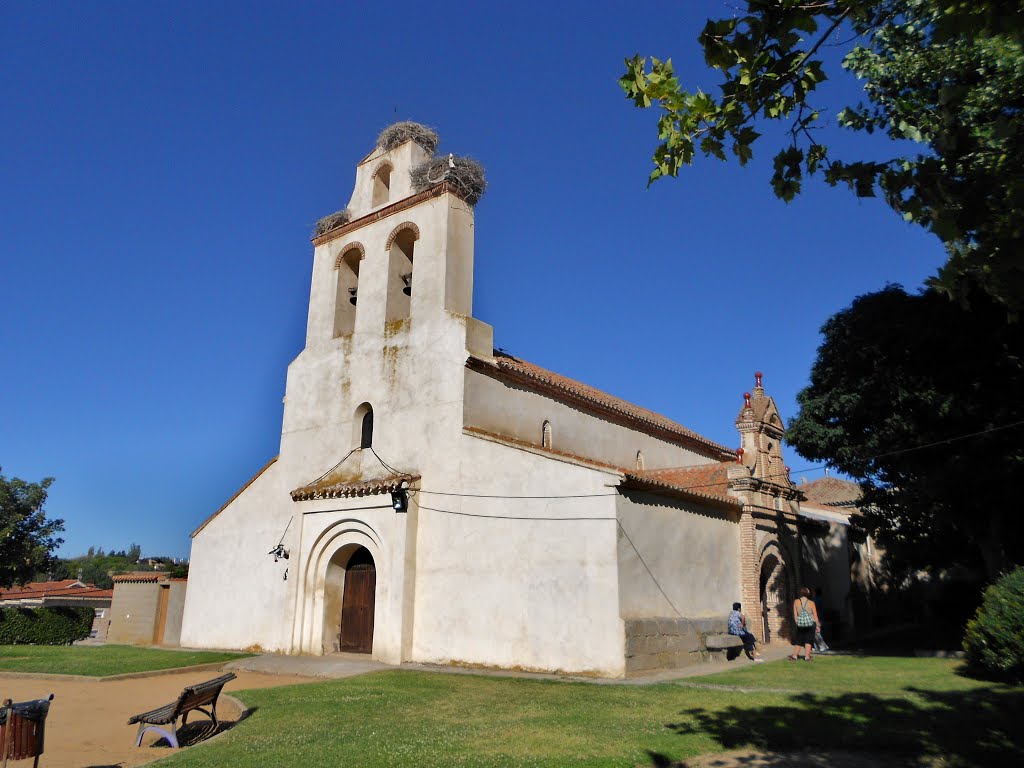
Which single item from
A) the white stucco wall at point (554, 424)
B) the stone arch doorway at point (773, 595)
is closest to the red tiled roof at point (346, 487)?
the white stucco wall at point (554, 424)

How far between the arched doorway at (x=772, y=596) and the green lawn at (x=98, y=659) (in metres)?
14.4

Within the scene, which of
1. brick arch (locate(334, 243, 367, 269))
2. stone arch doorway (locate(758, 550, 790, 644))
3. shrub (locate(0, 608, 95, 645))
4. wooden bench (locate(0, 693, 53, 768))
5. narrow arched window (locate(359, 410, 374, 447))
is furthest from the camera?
shrub (locate(0, 608, 95, 645))

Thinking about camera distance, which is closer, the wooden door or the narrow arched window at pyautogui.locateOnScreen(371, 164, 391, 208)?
the narrow arched window at pyautogui.locateOnScreen(371, 164, 391, 208)

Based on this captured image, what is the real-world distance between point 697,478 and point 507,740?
13.5m

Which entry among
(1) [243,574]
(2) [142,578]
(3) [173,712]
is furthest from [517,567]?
(2) [142,578]

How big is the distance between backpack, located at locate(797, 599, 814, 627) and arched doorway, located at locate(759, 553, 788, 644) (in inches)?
98.0

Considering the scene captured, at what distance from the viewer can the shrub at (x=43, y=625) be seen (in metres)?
25.3

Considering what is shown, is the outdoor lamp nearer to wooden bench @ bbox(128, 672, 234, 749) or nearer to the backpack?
wooden bench @ bbox(128, 672, 234, 749)

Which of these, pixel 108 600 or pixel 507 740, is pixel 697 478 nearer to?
pixel 507 740

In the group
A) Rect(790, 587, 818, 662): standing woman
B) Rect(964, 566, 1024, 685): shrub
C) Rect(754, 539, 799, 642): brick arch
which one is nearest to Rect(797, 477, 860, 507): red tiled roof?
Rect(754, 539, 799, 642): brick arch

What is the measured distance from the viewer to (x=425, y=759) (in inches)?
296

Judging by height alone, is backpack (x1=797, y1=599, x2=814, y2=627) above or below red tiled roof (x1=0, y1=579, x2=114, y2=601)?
below

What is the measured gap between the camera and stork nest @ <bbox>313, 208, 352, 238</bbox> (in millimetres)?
22781

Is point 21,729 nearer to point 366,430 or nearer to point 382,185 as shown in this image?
point 366,430
